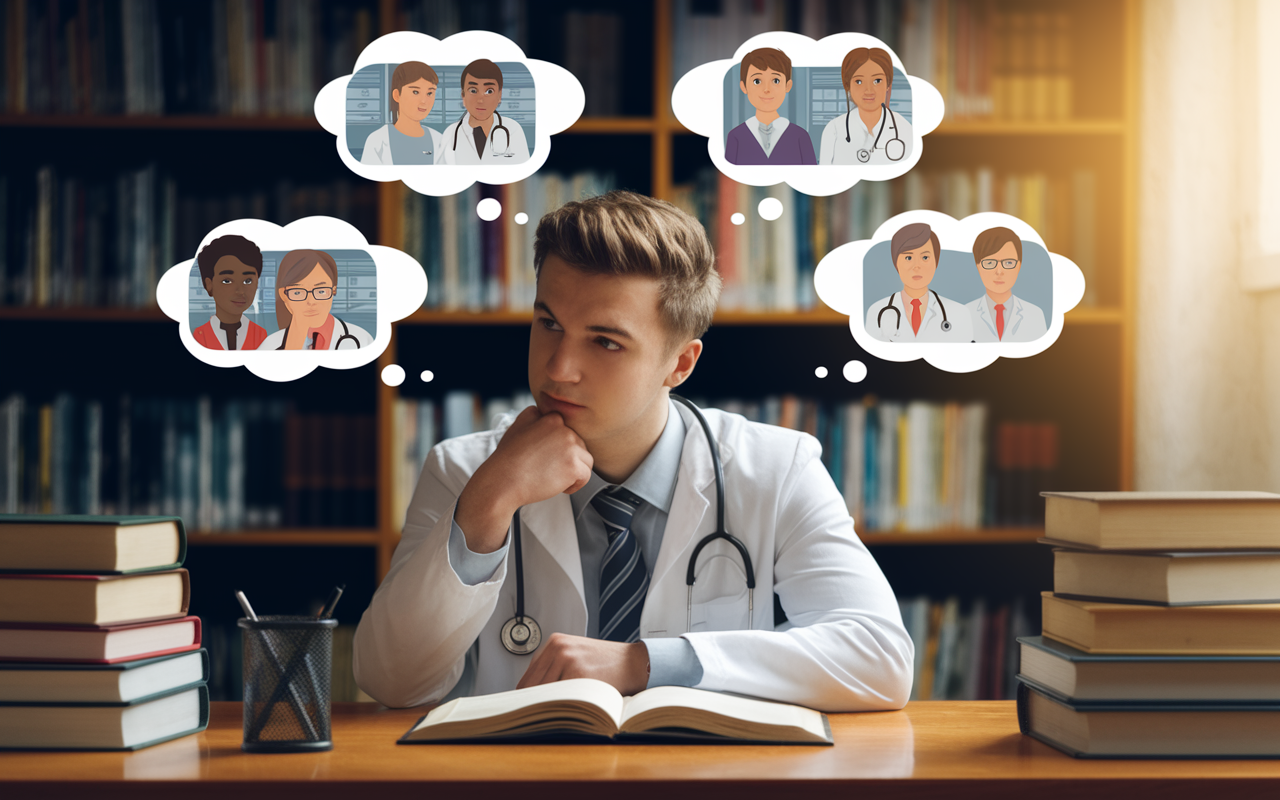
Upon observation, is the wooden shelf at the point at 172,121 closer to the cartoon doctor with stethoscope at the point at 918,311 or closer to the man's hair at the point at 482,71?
the man's hair at the point at 482,71

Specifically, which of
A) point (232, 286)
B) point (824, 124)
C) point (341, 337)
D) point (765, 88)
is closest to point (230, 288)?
point (232, 286)

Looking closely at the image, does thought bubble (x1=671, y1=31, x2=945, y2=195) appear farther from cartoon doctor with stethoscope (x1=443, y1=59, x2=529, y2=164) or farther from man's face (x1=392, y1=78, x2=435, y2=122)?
man's face (x1=392, y1=78, x2=435, y2=122)

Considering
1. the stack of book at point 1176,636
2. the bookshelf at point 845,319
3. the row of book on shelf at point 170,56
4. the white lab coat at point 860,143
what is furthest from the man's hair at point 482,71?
the stack of book at point 1176,636

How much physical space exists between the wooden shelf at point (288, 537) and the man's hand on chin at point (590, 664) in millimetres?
1243

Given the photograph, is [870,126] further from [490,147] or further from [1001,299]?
[490,147]

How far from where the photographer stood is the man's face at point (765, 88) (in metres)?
2.34

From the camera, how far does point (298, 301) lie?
2.41 m

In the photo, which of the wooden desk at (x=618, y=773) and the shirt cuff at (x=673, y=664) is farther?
the shirt cuff at (x=673, y=664)

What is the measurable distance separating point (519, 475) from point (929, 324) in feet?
4.63

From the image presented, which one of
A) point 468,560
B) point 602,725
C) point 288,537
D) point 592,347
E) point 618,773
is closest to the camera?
point 618,773

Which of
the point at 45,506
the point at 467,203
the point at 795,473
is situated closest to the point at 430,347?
the point at 467,203

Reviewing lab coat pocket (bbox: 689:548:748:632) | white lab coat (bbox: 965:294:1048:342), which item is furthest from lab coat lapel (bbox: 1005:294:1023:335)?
lab coat pocket (bbox: 689:548:748:632)

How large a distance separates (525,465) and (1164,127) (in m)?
1.87

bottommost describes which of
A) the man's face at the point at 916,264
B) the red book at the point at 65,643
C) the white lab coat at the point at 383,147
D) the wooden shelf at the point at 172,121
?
the red book at the point at 65,643
